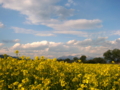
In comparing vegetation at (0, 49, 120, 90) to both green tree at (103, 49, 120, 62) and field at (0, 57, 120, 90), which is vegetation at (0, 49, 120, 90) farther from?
green tree at (103, 49, 120, 62)

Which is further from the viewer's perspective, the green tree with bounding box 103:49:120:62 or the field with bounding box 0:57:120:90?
the green tree with bounding box 103:49:120:62

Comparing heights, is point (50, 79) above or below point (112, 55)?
below

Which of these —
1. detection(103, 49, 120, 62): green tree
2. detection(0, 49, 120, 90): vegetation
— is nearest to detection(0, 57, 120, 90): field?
detection(0, 49, 120, 90): vegetation

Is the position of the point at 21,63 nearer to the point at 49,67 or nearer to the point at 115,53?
the point at 49,67

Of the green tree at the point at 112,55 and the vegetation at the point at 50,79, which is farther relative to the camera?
the green tree at the point at 112,55

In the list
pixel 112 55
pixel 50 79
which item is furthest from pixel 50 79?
pixel 112 55

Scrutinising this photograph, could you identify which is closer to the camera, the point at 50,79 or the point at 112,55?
the point at 50,79

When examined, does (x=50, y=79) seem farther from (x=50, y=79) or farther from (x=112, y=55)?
(x=112, y=55)

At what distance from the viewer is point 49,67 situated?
28.7 feet

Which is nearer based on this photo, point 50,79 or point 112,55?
point 50,79

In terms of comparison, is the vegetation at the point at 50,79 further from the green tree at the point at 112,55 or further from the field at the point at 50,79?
the green tree at the point at 112,55

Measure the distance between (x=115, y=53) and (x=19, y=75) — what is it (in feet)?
153

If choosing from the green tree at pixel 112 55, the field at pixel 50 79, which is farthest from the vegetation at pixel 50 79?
the green tree at pixel 112 55

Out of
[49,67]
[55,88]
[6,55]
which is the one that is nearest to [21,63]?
[49,67]
